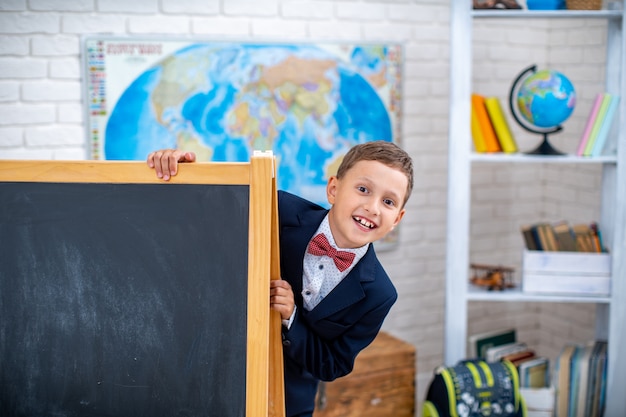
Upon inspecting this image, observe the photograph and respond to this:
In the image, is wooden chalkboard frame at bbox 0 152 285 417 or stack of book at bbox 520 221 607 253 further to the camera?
stack of book at bbox 520 221 607 253

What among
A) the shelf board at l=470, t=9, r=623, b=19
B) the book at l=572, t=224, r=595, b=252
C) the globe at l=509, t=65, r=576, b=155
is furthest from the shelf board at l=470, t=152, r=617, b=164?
the shelf board at l=470, t=9, r=623, b=19

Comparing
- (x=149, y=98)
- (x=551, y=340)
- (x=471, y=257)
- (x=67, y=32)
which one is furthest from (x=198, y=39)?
(x=551, y=340)

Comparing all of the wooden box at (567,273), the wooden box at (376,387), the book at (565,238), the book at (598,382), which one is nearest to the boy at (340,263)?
the wooden box at (376,387)

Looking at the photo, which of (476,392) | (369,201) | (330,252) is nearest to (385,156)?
(369,201)

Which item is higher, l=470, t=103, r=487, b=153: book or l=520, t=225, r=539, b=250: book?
l=470, t=103, r=487, b=153: book

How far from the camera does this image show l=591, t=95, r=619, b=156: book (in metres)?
2.80

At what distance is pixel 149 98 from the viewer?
2959 mm

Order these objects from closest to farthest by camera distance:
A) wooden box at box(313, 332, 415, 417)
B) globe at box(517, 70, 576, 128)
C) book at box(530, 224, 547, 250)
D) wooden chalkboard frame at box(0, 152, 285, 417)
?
wooden chalkboard frame at box(0, 152, 285, 417)
globe at box(517, 70, 576, 128)
wooden box at box(313, 332, 415, 417)
book at box(530, 224, 547, 250)

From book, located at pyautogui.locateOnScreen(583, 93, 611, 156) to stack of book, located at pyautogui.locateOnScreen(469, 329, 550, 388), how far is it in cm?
86

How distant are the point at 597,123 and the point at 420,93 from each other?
843mm

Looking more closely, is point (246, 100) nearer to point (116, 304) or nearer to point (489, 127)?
point (489, 127)

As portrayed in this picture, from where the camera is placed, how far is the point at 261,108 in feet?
10.2

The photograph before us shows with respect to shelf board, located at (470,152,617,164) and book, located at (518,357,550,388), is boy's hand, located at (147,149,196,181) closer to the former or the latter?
shelf board, located at (470,152,617,164)

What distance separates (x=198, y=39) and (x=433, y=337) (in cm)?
180
